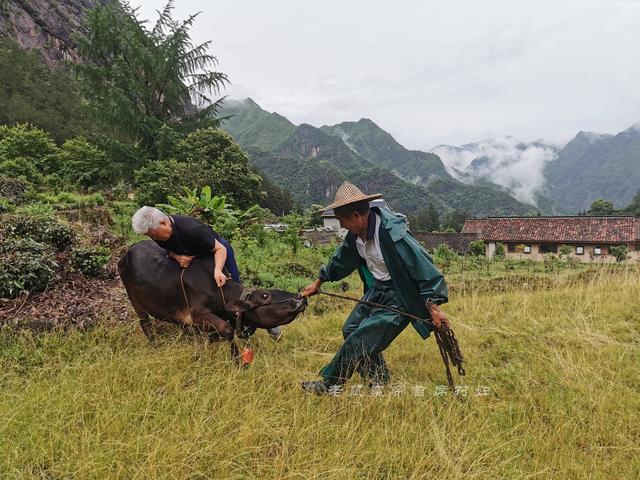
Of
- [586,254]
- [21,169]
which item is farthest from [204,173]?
[586,254]

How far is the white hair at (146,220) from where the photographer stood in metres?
2.75

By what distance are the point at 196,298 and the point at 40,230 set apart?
3.27 meters

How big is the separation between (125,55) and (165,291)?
14.2m

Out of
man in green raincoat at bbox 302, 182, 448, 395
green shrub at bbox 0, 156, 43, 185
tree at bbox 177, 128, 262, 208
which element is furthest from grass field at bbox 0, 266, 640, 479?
tree at bbox 177, 128, 262, 208

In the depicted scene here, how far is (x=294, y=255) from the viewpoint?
1003 cm

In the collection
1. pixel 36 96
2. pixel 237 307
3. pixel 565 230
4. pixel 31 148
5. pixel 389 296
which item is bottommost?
pixel 565 230

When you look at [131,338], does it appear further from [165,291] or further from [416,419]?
[416,419]

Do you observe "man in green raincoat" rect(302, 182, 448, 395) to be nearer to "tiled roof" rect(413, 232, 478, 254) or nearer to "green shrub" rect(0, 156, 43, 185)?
"green shrub" rect(0, 156, 43, 185)

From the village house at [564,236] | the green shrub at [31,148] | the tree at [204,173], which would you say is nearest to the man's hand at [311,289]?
the tree at [204,173]

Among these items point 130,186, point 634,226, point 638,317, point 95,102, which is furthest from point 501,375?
point 634,226

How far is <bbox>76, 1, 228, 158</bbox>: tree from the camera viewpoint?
1341cm

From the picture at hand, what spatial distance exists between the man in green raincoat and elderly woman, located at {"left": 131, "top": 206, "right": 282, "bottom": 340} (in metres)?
0.74

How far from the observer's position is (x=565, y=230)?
30.5m

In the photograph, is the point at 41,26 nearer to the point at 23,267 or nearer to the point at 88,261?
the point at 88,261
